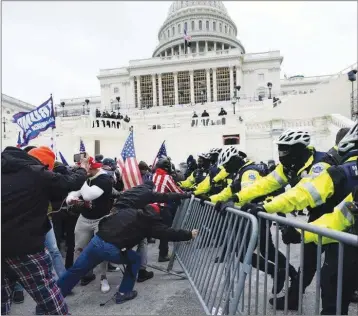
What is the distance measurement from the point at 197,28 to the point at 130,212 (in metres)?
79.5

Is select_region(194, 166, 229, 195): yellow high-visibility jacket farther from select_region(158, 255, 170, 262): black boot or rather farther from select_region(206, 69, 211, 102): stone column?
select_region(206, 69, 211, 102): stone column

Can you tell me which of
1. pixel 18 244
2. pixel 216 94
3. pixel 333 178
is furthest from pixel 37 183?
pixel 216 94

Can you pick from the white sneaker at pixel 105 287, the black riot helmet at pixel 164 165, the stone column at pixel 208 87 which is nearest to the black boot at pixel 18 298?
the white sneaker at pixel 105 287

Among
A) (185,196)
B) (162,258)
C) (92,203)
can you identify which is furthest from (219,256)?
(162,258)

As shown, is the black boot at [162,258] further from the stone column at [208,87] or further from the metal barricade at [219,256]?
the stone column at [208,87]

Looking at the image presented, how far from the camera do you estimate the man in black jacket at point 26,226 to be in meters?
2.71

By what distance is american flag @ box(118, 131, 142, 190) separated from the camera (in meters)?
5.97

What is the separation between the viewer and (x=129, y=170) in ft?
20.0

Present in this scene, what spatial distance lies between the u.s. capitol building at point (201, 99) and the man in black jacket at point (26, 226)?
19462mm

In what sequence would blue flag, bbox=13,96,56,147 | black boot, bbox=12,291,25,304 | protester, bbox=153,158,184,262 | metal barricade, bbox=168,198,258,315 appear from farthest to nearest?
blue flag, bbox=13,96,56,147 → protester, bbox=153,158,184,262 → black boot, bbox=12,291,25,304 → metal barricade, bbox=168,198,258,315

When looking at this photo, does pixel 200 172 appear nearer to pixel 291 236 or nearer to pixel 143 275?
pixel 143 275

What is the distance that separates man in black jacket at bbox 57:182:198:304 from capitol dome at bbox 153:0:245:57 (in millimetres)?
75050

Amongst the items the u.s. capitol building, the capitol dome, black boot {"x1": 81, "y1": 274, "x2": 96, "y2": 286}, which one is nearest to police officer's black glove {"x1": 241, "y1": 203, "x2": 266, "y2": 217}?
black boot {"x1": 81, "y1": 274, "x2": 96, "y2": 286}

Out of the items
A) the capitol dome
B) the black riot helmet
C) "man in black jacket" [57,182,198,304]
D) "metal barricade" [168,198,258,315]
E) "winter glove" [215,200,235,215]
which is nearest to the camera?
"metal barricade" [168,198,258,315]
